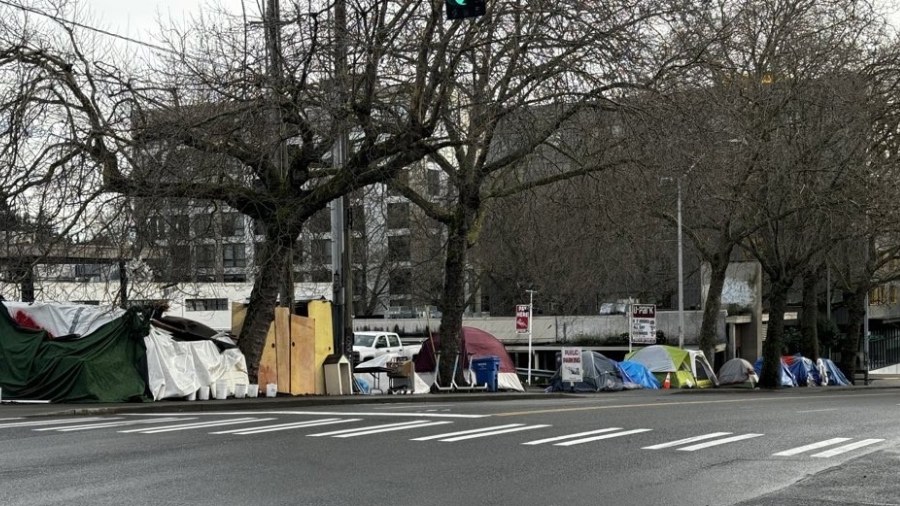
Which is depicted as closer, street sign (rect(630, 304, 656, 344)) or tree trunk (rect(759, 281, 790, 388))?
street sign (rect(630, 304, 656, 344))

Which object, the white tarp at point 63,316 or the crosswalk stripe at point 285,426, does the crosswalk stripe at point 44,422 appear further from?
the white tarp at point 63,316

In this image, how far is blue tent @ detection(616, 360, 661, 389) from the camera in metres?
37.1

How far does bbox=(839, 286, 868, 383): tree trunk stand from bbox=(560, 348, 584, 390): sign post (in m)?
18.8

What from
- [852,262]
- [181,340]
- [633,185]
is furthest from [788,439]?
[852,262]

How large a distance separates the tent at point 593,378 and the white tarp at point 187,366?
1462 centimetres

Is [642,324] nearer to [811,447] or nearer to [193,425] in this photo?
[811,447]

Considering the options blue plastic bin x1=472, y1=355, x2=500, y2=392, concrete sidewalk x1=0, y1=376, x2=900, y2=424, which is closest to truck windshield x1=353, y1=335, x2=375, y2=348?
blue plastic bin x1=472, y1=355, x2=500, y2=392

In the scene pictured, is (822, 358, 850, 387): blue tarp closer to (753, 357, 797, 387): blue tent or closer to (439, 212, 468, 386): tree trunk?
(753, 357, 797, 387): blue tent

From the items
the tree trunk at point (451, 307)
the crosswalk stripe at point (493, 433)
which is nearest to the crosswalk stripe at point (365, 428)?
the crosswalk stripe at point (493, 433)

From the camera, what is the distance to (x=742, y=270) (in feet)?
168

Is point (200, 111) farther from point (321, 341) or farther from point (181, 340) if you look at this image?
point (321, 341)

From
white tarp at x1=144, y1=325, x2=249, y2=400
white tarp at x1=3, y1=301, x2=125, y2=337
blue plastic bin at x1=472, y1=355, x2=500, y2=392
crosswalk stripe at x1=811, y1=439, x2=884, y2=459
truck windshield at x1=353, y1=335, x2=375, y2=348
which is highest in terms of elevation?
white tarp at x1=3, y1=301, x2=125, y2=337

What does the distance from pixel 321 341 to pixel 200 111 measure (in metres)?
7.27

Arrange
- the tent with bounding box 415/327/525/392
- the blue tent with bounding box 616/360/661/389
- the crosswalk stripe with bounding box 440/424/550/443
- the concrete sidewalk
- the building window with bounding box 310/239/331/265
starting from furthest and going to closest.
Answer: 1. the building window with bounding box 310/239/331/265
2. the blue tent with bounding box 616/360/661/389
3. the tent with bounding box 415/327/525/392
4. the concrete sidewalk
5. the crosswalk stripe with bounding box 440/424/550/443
